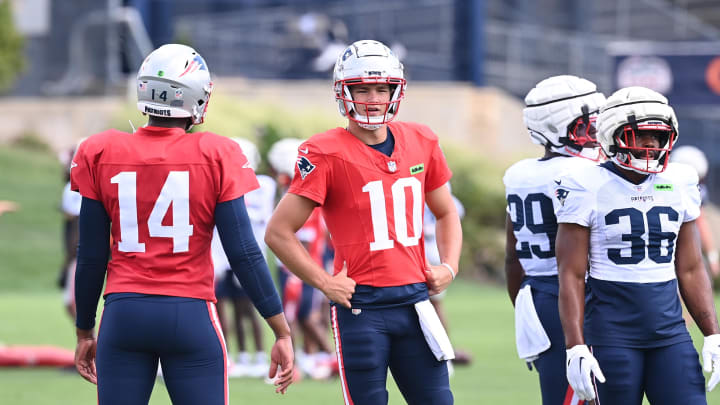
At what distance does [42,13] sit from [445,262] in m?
30.9

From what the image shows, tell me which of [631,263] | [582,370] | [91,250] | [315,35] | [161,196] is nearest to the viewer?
[161,196]

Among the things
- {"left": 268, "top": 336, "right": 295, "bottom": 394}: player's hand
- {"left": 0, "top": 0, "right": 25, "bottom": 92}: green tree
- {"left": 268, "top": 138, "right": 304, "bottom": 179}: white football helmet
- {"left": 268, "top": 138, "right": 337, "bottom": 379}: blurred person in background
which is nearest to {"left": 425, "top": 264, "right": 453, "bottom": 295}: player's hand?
{"left": 268, "top": 336, "right": 295, "bottom": 394}: player's hand

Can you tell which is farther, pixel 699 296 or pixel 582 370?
pixel 699 296

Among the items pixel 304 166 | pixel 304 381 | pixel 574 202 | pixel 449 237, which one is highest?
pixel 304 166

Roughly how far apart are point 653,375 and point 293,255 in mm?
1626

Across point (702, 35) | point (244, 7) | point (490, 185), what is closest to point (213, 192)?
point (490, 185)

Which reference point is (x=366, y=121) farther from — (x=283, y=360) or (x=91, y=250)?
(x=91, y=250)

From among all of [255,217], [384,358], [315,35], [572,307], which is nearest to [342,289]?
[384,358]

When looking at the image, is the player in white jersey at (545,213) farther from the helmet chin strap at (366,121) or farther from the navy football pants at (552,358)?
the helmet chin strap at (366,121)

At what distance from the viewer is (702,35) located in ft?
105

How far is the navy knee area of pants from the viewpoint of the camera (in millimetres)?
5188

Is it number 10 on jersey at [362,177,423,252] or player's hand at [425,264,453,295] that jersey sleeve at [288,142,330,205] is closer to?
number 10 on jersey at [362,177,423,252]

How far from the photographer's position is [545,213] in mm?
5309

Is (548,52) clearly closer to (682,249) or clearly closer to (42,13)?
→ (42,13)
